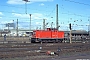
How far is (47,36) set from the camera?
51.2 meters

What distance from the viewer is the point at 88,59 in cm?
1692

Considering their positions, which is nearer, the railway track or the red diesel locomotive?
the railway track

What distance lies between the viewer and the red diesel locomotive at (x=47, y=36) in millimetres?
50562

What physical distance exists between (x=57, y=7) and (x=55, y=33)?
9141 mm

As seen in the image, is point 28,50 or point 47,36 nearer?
point 28,50

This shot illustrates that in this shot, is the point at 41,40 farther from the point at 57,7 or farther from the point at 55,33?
the point at 57,7

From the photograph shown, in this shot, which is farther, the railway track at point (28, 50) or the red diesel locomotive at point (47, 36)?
the red diesel locomotive at point (47, 36)

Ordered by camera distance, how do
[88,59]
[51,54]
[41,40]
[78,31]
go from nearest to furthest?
[88,59], [51,54], [41,40], [78,31]

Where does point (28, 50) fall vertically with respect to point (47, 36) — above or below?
below

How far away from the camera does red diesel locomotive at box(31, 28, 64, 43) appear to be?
50.6 m

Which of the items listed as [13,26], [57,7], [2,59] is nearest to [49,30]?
[57,7]

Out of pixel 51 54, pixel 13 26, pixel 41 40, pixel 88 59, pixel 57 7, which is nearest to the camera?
pixel 88 59

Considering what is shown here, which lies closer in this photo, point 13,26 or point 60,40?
point 60,40

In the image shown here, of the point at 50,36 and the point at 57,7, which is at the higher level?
the point at 57,7
